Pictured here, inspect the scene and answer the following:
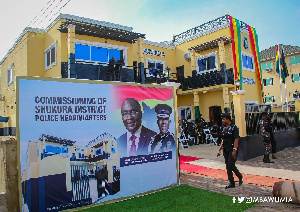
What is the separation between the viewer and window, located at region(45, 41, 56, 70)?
1337cm

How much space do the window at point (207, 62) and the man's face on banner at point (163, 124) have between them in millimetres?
12952

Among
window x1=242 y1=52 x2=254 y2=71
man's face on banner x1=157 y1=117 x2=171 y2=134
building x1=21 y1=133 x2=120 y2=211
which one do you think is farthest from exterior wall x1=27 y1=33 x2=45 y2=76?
window x1=242 y1=52 x2=254 y2=71

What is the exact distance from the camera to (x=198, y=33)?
1856 cm

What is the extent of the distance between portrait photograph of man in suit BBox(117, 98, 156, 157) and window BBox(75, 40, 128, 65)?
29.4 feet

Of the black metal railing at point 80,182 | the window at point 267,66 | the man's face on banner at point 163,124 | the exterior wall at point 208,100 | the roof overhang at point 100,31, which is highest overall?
the window at point 267,66

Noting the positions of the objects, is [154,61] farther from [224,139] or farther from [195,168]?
[224,139]

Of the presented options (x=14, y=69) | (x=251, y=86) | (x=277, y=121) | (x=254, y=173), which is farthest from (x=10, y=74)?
(x=251, y=86)

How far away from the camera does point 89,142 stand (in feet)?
15.4

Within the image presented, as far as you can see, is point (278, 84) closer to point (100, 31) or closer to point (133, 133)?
point (100, 31)

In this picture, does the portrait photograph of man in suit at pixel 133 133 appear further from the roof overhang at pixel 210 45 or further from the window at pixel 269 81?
the window at pixel 269 81

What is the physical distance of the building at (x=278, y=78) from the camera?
30234 millimetres

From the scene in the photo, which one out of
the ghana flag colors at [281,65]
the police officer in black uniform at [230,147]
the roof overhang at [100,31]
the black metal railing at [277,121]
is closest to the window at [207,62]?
the ghana flag colors at [281,65]

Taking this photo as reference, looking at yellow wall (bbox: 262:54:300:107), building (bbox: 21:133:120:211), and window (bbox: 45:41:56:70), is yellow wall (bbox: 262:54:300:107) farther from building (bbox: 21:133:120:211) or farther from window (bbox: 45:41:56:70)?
building (bbox: 21:133:120:211)

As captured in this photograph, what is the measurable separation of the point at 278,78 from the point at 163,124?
32.2m
